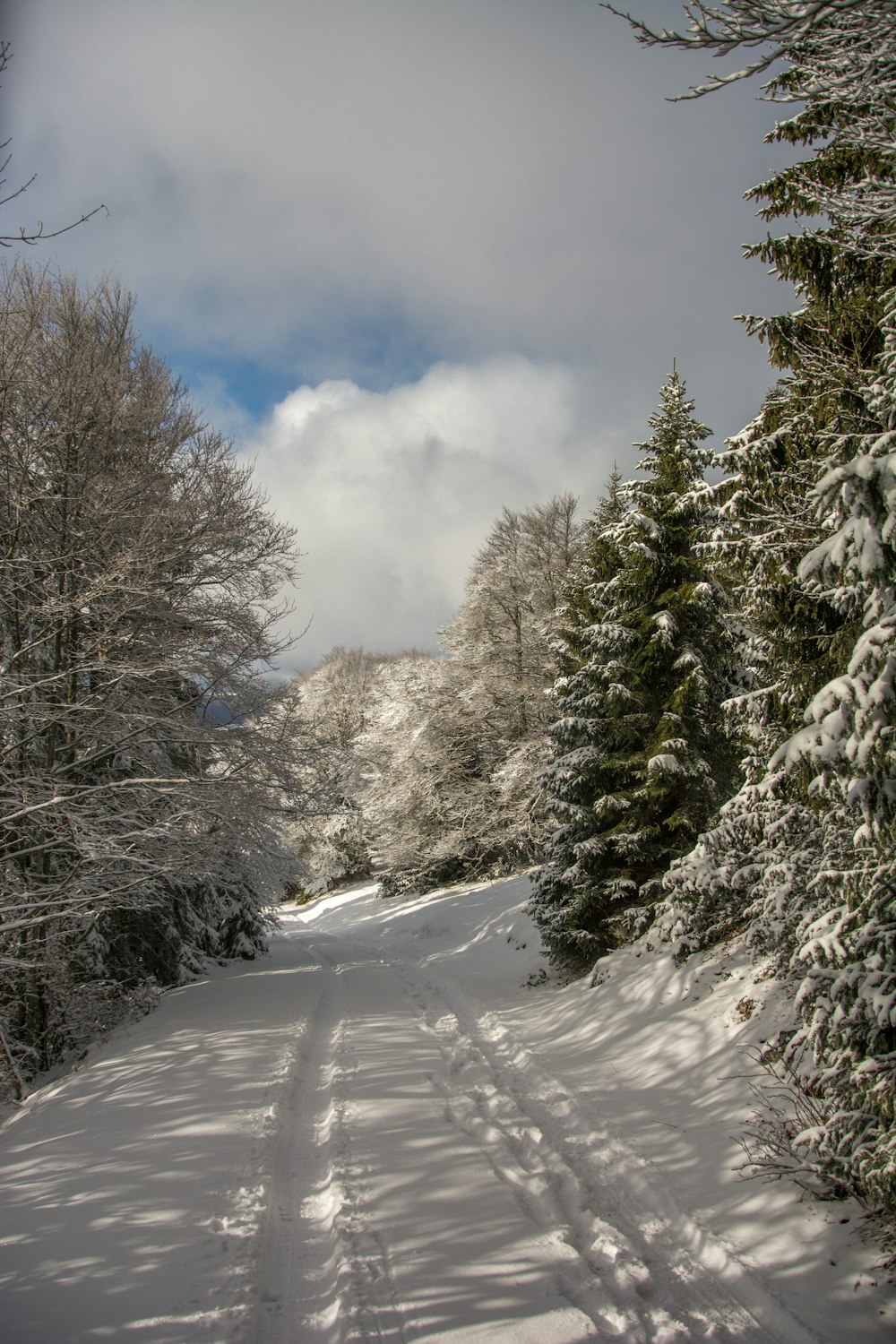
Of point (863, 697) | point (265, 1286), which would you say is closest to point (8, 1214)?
point (265, 1286)

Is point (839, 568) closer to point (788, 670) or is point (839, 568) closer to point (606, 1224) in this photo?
point (788, 670)

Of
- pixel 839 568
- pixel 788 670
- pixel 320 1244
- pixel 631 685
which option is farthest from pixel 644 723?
pixel 320 1244

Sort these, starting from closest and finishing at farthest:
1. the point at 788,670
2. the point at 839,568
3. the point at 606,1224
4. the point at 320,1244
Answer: the point at 839,568, the point at 320,1244, the point at 606,1224, the point at 788,670

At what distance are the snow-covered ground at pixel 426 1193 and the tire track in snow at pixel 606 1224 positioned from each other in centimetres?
2

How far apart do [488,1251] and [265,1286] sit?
129cm

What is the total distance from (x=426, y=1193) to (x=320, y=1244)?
2.77 feet

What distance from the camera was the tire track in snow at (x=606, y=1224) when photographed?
11.1 ft

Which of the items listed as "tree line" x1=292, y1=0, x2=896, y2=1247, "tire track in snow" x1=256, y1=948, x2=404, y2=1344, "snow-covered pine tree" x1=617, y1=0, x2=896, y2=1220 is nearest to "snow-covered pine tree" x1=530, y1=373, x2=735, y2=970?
"tree line" x1=292, y1=0, x2=896, y2=1247

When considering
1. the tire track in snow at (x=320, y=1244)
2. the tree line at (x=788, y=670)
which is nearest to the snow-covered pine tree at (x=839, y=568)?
the tree line at (x=788, y=670)

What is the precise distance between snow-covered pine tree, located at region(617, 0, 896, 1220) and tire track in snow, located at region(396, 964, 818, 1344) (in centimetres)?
93

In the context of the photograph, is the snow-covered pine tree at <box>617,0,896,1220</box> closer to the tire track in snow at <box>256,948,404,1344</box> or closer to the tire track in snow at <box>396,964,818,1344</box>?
the tire track in snow at <box>396,964,818,1344</box>

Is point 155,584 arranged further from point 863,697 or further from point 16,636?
point 863,697

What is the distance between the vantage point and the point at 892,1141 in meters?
3.39

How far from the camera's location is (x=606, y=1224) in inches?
Answer: 164
